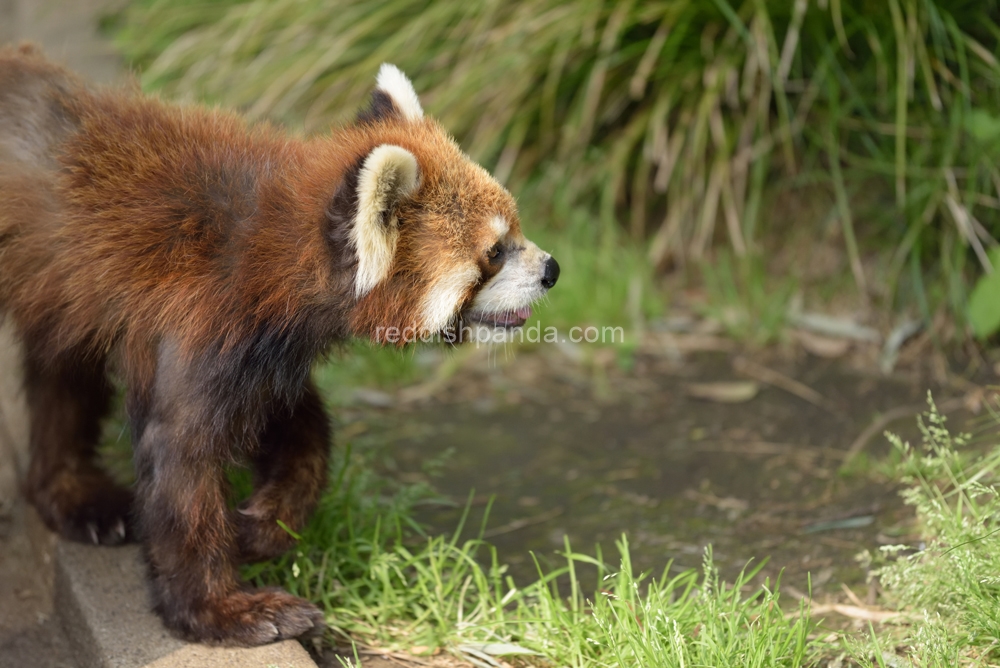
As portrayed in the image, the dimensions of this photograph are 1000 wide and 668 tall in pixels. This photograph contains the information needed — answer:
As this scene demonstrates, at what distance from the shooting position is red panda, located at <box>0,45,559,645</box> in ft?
8.65

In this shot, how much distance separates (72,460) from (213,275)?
1129 mm

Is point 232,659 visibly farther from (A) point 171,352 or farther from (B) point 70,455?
(B) point 70,455

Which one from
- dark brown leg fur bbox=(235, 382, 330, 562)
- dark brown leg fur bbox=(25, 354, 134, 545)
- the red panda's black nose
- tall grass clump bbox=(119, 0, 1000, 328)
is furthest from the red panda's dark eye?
tall grass clump bbox=(119, 0, 1000, 328)

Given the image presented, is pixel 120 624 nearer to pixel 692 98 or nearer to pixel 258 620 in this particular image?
pixel 258 620

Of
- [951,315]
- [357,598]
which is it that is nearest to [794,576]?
[357,598]

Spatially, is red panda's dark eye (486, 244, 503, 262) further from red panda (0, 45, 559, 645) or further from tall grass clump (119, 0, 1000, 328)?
tall grass clump (119, 0, 1000, 328)

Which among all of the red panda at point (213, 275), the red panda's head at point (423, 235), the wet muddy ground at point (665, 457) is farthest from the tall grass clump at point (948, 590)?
the red panda at point (213, 275)

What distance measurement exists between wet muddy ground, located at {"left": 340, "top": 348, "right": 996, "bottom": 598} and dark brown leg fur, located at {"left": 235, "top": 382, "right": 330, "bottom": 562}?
2.20ft

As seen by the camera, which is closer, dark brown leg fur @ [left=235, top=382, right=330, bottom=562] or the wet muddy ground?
dark brown leg fur @ [left=235, top=382, right=330, bottom=562]

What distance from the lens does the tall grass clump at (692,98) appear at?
4512mm

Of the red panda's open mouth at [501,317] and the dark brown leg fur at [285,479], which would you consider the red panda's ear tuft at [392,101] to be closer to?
the red panda's open mouth at [501,317]

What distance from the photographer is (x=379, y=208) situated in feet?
8.51

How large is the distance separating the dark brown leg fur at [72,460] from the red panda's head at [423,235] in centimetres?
112

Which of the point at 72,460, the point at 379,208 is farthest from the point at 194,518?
the point at 379,208
